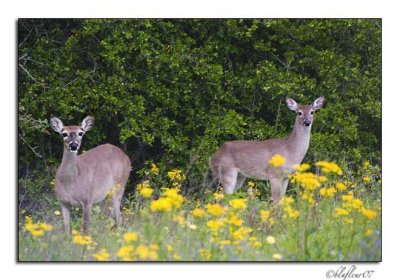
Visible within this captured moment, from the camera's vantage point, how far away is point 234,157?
11.4 m

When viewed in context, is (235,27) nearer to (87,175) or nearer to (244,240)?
(87,175)

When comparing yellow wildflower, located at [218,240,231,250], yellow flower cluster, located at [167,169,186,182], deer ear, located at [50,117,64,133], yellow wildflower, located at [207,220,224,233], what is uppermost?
deer ear, located at [50,117,64,133]

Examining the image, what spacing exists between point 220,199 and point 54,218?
5.45 feet

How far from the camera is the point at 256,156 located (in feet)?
37.6

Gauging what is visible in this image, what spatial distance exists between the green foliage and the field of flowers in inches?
72.6

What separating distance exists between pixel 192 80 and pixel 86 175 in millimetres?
1742

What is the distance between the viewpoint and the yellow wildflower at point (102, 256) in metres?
7.72

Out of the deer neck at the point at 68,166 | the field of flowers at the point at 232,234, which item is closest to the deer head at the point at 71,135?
the deer neck at the point at 68,166

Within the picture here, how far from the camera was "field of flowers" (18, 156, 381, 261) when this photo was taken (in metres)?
7.36

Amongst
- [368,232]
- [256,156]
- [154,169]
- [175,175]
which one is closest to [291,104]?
[256,156]

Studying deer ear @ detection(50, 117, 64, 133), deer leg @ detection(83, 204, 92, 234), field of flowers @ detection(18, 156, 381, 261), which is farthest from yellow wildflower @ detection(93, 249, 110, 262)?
deer ear @ detection(50, 117, 64, 133)

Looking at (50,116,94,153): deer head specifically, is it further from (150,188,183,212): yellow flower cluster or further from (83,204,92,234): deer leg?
(150,188,183,212): yellow flower cluster

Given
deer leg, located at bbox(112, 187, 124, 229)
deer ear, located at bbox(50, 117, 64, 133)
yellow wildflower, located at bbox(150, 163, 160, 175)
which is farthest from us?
yellow wildflower, located at bbox(150, 163, 160, 175)
